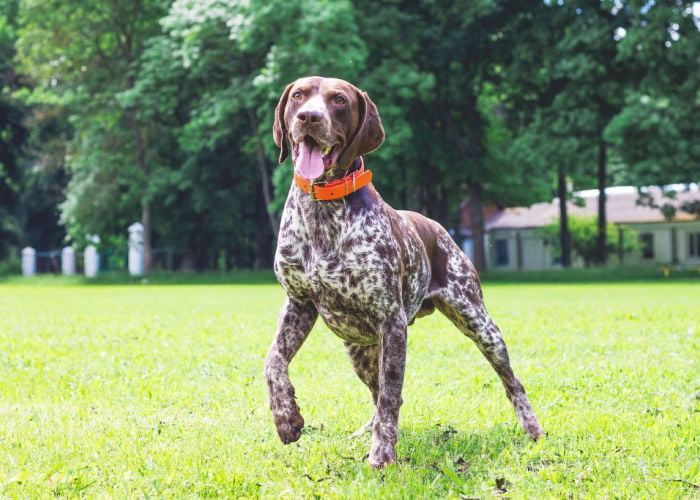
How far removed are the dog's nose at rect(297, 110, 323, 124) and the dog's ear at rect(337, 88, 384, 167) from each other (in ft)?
1.21

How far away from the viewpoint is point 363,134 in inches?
190

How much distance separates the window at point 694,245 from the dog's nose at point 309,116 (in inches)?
2185

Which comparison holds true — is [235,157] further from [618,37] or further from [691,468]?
[691,468]

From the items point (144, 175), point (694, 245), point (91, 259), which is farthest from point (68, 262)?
point (694, 245)

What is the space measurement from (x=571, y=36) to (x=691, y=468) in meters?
27.6

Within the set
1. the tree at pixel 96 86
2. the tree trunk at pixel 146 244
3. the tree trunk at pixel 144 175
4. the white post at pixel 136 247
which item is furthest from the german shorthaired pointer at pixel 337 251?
the white post at pixel 136 247

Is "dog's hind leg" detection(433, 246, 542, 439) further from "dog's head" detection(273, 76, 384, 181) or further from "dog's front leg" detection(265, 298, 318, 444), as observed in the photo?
"dog's head" detection(273, 76, 384, 181)

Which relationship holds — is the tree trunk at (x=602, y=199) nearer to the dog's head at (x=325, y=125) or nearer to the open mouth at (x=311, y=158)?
the dog's head at (x=325, y=125)

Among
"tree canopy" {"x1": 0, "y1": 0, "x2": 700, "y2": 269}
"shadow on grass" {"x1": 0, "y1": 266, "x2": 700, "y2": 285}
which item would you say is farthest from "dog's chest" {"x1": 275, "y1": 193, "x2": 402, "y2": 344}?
"shadow on grass" {"x1": 0, "y1": 266, "x2": 700, "y2": 285}

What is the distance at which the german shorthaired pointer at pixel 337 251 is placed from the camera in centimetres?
462

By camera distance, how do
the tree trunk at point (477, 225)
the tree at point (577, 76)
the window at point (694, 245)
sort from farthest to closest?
the window at point (694, 245) < the tree trunk at point (477, 225) < the tree at point (577, 76)

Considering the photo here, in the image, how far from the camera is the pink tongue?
457 cm

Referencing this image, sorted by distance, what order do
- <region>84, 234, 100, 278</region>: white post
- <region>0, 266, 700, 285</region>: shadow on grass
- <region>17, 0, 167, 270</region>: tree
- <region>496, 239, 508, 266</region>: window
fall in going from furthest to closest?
<region>496, 239, 508, 266</region>: window, <region>84, 234, 100, 278</region>: white post, <region>17, 0, 167, 270</region>: tree, <region>0, 266, 700, 285</region>: shadow on grass

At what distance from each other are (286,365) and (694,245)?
182 ft
